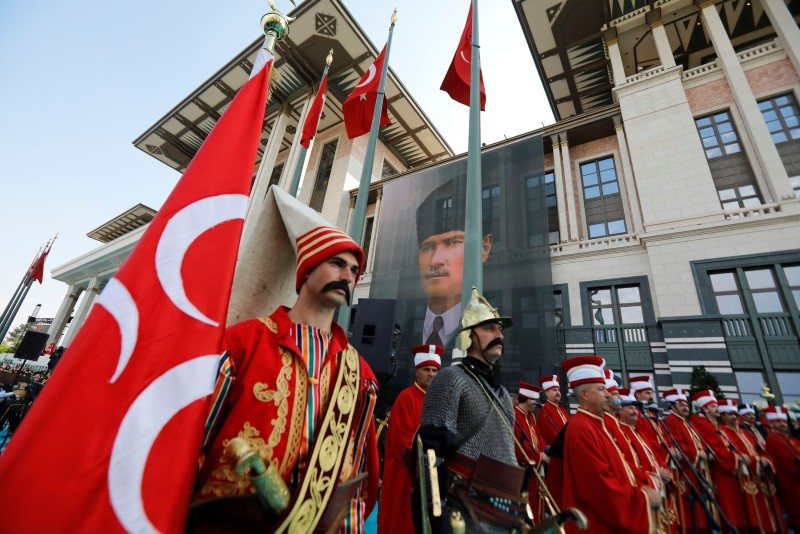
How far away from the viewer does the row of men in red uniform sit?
8.21 feet

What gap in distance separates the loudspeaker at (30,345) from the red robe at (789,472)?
22.8 m

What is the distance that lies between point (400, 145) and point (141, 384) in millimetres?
22761

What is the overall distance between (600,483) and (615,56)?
57.8ft

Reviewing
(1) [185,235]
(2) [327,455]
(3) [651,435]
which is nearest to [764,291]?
(3) [651,435]

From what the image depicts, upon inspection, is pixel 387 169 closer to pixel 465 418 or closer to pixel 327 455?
pixel 465 418

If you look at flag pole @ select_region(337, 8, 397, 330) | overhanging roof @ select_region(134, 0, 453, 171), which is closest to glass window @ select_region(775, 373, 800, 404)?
flag pole @ select_region(337, 8, 397, 330)

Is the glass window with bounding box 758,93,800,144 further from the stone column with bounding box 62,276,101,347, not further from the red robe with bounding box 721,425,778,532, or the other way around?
the stone column with bounding box 62,276,101,347

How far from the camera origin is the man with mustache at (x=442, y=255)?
Answer: 38.9 ft

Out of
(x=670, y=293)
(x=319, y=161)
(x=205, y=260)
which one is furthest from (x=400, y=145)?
(x=205, y=260)

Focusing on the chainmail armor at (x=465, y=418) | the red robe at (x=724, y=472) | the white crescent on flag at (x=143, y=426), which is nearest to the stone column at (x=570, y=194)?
the red robe at (x=724, y=472)

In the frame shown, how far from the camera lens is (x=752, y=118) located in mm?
10266

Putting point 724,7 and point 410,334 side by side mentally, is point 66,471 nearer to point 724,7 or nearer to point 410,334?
point 410,334

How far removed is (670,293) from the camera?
9438 millimetres

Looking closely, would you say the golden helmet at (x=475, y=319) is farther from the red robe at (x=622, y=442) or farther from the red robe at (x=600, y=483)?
the red robe at (x=622, y=442)
